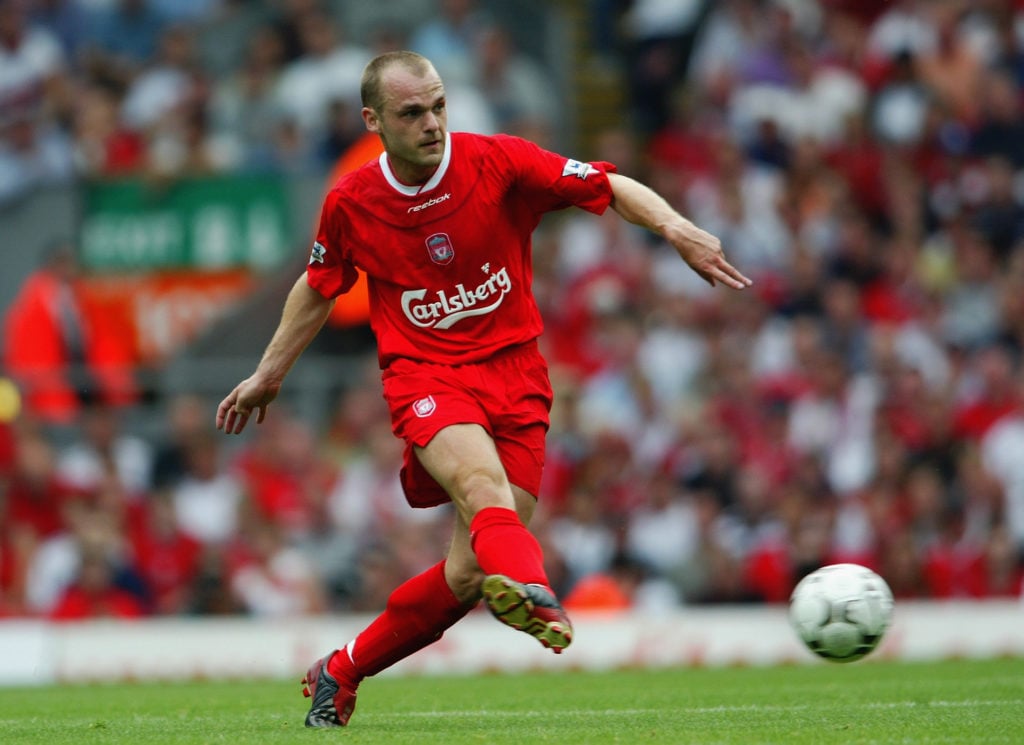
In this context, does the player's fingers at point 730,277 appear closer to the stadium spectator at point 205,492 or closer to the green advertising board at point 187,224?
the stadium spectator at point 205,492

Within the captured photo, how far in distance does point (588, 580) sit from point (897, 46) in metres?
6.15

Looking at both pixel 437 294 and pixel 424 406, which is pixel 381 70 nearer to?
pixel 437 294

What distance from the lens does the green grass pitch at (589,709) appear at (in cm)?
642

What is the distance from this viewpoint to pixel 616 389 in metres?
15.2

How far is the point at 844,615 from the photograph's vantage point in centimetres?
730

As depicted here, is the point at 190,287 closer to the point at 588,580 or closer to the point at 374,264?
the point at 588,580

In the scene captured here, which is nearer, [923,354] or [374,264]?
[374,264]

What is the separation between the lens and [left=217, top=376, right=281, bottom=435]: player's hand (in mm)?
7152

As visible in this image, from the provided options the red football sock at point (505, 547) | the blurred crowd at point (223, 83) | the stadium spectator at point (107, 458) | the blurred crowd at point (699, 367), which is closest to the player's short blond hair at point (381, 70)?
the red football sock at point (505, 547)

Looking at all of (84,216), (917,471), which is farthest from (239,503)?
(917,471)

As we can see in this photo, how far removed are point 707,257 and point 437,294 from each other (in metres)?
1.04

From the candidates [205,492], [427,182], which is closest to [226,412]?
[427,182]

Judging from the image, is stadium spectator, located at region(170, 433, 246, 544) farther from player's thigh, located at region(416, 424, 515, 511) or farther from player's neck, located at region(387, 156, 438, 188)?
player's thigh, located at region(416, 424, 515, 511)

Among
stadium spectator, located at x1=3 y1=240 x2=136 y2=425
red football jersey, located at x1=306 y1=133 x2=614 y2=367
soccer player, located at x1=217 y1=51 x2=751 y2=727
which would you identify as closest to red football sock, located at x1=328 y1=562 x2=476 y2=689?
soccer player, located at x1=217 y1=51 x2=751 y2=727
